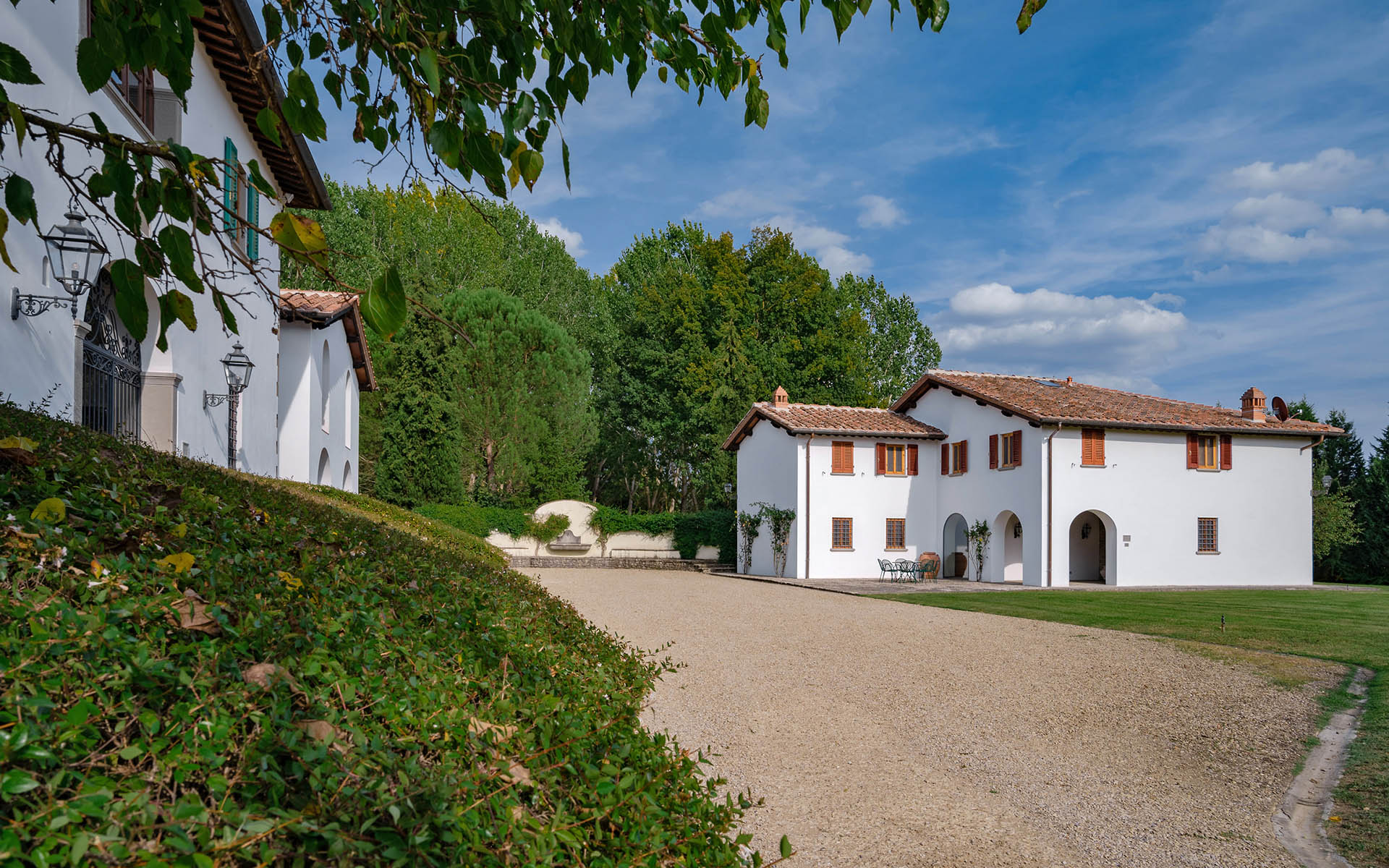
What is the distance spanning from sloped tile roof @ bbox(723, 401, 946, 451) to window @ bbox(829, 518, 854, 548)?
2934 millimetres

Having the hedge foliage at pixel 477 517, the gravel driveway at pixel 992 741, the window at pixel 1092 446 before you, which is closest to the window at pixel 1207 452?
the window at pixel 1092 446

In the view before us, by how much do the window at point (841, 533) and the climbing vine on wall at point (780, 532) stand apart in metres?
1.38

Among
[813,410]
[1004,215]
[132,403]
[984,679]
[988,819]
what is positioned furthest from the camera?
[813,410]

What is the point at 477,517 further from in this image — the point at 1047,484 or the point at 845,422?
the point at 1047,484

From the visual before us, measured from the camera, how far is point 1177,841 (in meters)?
4.68

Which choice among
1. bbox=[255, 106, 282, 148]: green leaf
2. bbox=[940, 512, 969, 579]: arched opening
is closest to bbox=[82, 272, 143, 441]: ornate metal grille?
bbox=[255, 106, 282, 148]: green leaf

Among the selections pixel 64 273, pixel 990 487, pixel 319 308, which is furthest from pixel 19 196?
pixel 990 487

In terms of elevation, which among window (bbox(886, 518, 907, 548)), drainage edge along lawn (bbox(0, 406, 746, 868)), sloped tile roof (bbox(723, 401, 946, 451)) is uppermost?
sloped tile roof (bbox(723, 401, 946, 451))

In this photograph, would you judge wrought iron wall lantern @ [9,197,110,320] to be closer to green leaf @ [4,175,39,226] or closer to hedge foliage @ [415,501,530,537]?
green leaf @ [4,175,39,226]

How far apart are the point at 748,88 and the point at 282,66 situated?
2.06m

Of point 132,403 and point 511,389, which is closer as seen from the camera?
point 132,403

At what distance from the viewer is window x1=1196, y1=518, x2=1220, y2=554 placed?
85.2 feet

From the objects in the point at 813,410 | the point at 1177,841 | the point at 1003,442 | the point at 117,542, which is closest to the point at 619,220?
the point at 117,542

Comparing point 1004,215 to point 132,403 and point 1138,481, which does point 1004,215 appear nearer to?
point 1138,481
